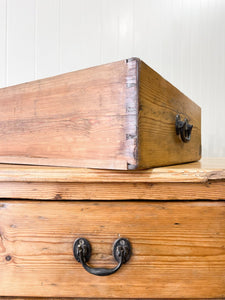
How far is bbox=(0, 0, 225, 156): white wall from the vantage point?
43.6 inches

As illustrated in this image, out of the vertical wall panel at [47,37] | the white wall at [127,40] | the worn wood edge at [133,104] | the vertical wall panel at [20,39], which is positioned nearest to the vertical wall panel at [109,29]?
the white wall at [127,40]

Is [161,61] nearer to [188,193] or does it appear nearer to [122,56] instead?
[122,56]

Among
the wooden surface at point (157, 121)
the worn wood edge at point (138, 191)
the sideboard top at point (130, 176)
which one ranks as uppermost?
the wooden surface at point (157, 121)

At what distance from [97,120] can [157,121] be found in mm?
119

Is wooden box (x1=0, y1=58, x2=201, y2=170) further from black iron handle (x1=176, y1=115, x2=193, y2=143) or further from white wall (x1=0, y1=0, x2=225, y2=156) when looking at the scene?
white wall (x1=0, y1=0, x2=225, y2=156)

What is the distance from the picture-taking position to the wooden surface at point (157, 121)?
412mm

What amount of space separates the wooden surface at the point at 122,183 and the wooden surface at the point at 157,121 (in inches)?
Result: 1.5

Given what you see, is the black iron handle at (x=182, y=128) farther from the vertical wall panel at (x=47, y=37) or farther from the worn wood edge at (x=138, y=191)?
the vertical wall panel at (x=47, y=37)

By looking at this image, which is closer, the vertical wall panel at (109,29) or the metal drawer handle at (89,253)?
the metal drawer handle at (89,253)

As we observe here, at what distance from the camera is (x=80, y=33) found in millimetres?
1125

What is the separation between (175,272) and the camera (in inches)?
16.5

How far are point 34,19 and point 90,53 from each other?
0.29m

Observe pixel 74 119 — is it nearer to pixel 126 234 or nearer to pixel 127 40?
pixel 126 234

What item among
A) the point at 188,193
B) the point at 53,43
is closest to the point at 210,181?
the point at 188,193
